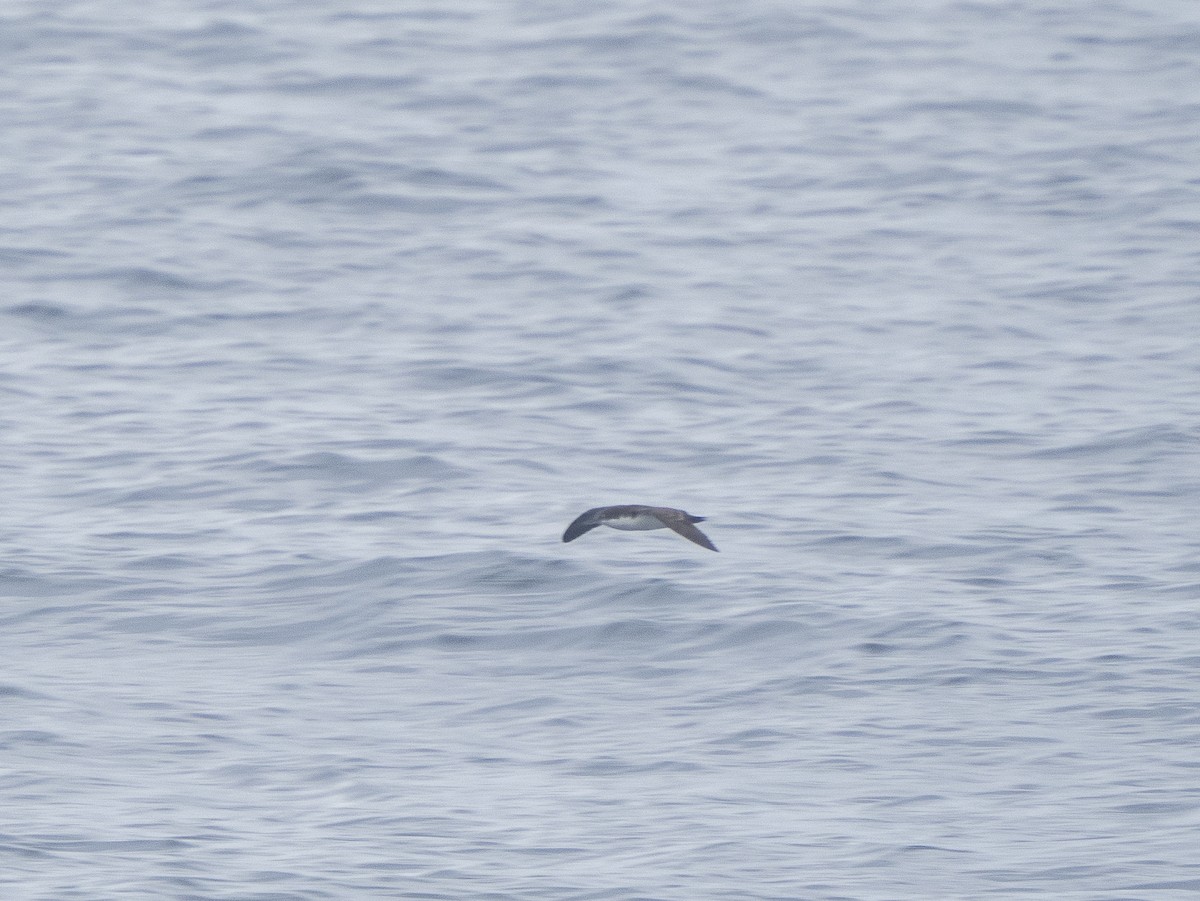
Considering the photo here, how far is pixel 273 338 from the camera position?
1669 centimetres

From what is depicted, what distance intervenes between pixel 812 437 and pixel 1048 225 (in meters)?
5.81

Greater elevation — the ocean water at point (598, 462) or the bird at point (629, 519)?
the bird at point (629, 519)

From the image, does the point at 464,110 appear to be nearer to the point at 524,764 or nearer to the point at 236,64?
the point at 236,64

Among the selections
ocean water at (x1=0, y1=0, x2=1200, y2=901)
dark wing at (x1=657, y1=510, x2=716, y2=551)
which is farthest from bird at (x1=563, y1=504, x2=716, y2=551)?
ocean water at (x1=0, y1=0, x2=1200, y2=901)

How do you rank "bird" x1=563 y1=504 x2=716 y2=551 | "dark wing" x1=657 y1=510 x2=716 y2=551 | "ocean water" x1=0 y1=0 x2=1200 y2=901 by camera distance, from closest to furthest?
"ocean water" x1=0 y1=0 x2=1200 y2=901
"dark wing" x1=657 y1=510 x2=716 y2=551
"bird" x1=563 y1=504 x2=716 y2=551

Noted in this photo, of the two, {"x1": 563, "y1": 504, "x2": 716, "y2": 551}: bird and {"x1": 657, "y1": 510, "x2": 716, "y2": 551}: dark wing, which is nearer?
{"x1": 657, "y1": 510, "x2": 716, "y2": 551}: dark wing

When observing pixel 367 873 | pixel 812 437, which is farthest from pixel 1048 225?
pixel 367 873

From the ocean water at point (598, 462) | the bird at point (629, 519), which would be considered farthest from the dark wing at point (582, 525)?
the ocean water at point (598, 462)

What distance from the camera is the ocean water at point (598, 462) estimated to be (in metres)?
9.69

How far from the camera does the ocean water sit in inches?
381

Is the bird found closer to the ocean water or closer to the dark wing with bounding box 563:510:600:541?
the dark wing with bounding box 563:510:600:541

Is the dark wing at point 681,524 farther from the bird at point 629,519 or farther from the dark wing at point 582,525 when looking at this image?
the dark wing at point 582,525

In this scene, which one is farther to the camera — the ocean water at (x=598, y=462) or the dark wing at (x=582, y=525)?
the dark wing at (x=582, y=525)

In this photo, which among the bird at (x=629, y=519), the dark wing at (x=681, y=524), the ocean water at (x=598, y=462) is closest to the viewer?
the ocean water at (x=598, y=462)
